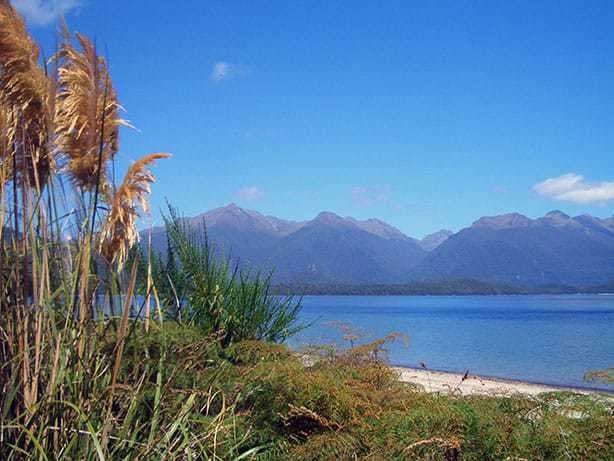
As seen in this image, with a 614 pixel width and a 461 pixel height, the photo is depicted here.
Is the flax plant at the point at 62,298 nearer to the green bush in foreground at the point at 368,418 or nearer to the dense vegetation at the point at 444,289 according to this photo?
the green bush in foreground at the point at 368,418

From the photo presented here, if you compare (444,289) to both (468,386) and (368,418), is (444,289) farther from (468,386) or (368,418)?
(368,418)

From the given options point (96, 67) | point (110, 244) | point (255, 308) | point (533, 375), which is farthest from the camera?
point (533, 375)

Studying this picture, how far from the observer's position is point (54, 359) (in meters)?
2.64

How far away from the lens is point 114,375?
262 cm

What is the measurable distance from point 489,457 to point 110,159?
2.82 m

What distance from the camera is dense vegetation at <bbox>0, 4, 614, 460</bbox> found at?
269cm

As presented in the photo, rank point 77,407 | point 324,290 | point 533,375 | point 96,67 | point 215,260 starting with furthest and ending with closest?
1. point 324,290
2. point 533,375
3. point 215,260
4. point 96,67
5. point 77,407

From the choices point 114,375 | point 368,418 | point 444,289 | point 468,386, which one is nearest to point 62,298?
point 114,375

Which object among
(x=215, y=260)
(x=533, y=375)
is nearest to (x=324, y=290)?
(x=533, y=375)

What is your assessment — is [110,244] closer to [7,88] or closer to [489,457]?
[7,88]

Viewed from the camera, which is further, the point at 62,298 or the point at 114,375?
the point at 62,298

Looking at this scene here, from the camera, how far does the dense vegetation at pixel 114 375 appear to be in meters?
2.69

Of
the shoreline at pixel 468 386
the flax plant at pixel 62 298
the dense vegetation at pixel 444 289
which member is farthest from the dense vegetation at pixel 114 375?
the dense vegetation at pixel 444 289

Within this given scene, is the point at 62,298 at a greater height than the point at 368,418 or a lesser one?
greater
